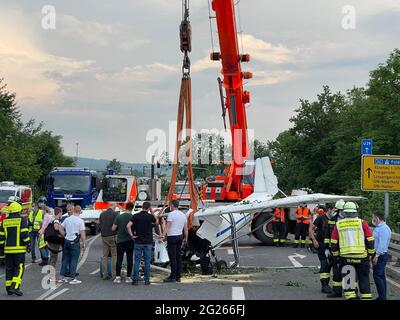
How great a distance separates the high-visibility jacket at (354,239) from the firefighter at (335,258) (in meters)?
1.00

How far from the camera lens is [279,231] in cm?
2466

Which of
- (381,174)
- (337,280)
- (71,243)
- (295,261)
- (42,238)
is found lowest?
(295,261)

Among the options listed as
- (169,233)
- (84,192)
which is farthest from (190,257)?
(84,192)

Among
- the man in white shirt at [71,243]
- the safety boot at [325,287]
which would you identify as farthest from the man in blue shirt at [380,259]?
the man in white shirt at [71,243]

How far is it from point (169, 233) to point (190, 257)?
6.51ft

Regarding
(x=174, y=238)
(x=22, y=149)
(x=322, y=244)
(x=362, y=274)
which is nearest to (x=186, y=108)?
(x=174, y=238)

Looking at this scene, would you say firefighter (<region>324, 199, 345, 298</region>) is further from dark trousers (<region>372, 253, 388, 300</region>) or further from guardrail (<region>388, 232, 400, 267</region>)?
guardrail (<region>388, 232, 400, 267</region>)

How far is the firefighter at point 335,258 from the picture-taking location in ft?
41.4

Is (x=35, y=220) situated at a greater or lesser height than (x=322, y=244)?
greater

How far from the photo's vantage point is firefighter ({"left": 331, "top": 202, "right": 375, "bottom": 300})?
1129 centimetres

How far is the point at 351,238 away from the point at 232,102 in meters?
12.2

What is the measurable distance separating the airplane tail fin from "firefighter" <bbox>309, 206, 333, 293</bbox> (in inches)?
301

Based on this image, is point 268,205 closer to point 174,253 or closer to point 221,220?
point 221,220
